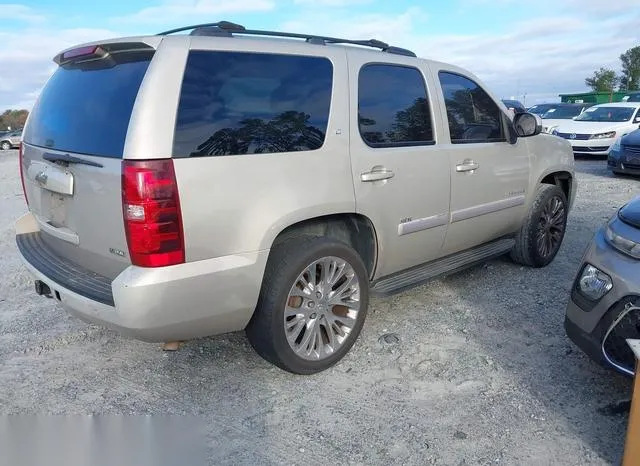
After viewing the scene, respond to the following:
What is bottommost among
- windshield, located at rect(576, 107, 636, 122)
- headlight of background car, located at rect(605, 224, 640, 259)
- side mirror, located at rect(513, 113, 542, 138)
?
headlight of background car, located at rect(605, 224, 640, 259)

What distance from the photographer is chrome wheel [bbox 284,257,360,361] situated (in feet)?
9.82

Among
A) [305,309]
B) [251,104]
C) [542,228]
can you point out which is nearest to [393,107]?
[251,104]

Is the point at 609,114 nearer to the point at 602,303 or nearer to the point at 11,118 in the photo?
the point at 602,303

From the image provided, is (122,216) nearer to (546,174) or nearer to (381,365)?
(381,365)

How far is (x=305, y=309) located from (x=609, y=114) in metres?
14.1

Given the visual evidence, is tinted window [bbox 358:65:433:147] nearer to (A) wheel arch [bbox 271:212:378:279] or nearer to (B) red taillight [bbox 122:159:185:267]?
(A) wheel arch [bbox 271:212:378:279]

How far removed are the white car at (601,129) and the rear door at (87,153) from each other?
12.8 meters

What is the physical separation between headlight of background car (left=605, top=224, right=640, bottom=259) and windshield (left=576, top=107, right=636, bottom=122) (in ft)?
42.1

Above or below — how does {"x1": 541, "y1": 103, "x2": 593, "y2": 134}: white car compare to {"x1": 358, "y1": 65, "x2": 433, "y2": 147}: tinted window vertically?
below

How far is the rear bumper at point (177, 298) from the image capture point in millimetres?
2426

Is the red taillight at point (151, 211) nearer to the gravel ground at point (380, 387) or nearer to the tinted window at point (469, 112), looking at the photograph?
the gravel ground at point (380, 387)

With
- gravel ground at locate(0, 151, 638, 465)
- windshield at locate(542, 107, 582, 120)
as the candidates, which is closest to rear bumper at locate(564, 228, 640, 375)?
gravel ground at locate(0, 151, 638, 465)

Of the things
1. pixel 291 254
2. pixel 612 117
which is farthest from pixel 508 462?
pixel 612 117

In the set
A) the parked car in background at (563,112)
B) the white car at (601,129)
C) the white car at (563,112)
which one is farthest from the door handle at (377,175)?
the white car at (563,112)
